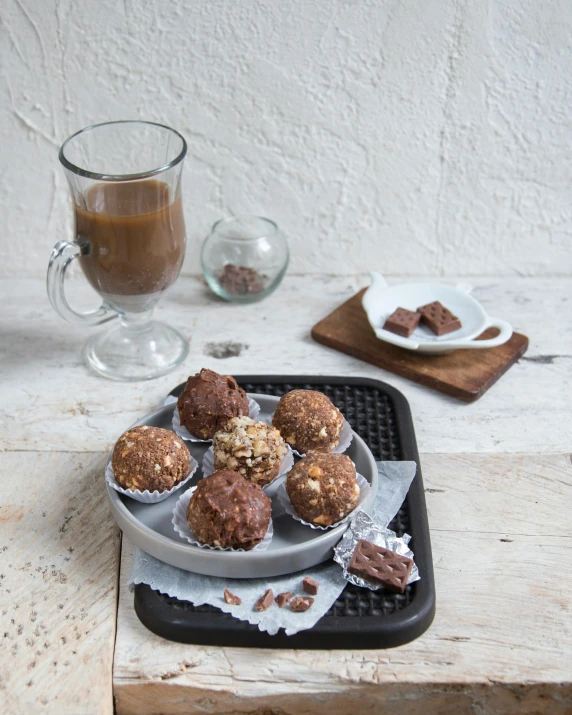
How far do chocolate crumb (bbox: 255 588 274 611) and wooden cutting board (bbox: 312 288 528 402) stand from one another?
608 mm

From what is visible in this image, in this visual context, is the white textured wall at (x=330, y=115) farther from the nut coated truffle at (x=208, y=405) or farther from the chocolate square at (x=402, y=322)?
the nut coated truffle at (x=208, y=405)

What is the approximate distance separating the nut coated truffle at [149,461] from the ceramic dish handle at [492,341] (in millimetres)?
600

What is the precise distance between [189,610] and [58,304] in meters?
0.68

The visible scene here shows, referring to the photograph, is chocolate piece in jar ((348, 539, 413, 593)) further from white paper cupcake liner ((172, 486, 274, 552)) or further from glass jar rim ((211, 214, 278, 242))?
glass jar rim ((211, 214, 278, 242))

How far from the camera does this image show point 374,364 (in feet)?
5.08

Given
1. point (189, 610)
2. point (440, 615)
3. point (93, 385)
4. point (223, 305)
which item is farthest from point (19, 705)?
point (223, 305)

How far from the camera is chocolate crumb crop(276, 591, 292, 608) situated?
99 cm

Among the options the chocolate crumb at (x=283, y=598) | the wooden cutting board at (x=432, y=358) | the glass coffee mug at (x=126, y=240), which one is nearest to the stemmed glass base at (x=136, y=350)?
the glass coffee mug at (x=126, y=240)


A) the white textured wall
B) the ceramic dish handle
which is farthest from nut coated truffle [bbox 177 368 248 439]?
the white textured wall

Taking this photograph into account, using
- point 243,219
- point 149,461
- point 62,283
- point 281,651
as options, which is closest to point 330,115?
point 243,219

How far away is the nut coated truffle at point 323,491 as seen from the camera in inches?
41.3

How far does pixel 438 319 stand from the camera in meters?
1.56

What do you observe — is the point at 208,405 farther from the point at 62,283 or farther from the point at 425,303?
the point at 425,303

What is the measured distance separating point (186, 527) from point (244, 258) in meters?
0.78
